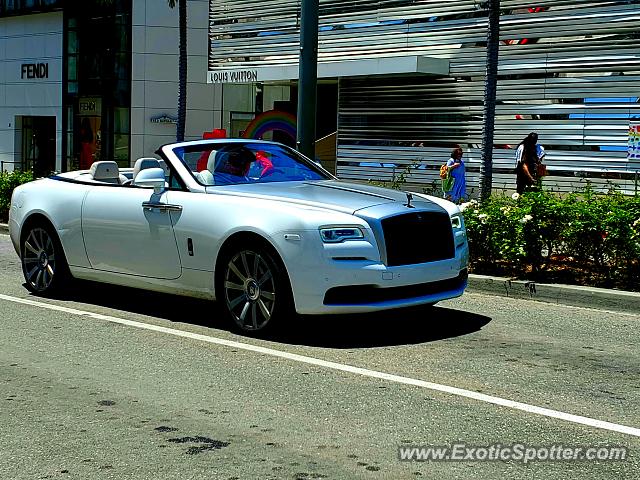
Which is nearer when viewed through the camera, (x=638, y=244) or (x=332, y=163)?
(x=638, y=244)

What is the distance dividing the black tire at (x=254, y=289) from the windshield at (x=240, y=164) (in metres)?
0.97

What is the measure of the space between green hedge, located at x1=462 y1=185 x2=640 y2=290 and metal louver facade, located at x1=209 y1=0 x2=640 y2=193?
8036 mm

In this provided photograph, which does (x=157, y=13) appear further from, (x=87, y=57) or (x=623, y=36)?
(x=623, y=36)

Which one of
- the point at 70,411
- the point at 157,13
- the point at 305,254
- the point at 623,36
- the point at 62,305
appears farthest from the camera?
the point at 157,13

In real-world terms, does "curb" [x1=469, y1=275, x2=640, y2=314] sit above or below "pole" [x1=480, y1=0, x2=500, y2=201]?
below

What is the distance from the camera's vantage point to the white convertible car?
7660 millimetres

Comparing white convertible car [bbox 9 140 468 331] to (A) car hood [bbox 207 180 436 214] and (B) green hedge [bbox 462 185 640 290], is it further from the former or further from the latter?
(B) green hedge [bbox 462 185 640 290]

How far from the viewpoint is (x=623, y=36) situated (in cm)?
2000

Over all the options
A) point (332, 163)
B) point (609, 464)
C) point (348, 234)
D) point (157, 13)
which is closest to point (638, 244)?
point (348, 234)

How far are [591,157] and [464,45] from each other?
178 inches

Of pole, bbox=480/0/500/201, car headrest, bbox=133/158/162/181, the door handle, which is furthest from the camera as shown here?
pole, bbox=480/0/500/201

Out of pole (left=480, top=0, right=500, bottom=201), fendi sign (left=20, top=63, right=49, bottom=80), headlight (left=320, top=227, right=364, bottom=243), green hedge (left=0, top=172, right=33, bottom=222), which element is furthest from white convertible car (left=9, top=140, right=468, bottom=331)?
fendi sign (left=20, top=63, right=49, bottom=80)

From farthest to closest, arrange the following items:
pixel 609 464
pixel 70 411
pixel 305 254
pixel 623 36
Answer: pixel 623 36 → pixel 305 254 → pixel 70 411 → pixel 609 464

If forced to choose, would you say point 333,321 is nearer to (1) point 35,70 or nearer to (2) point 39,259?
(2) point 39,259
